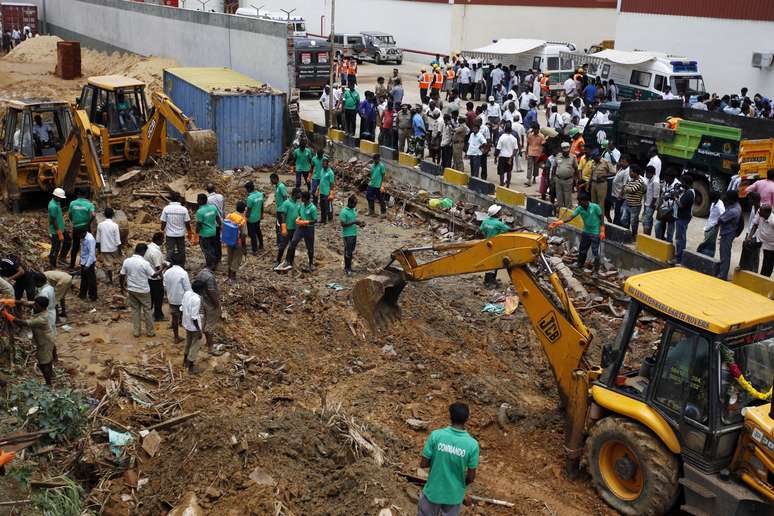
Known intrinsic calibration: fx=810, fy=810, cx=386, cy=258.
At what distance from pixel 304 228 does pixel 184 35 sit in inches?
703

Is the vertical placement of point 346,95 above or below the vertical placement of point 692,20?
below

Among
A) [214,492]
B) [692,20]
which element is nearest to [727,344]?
[214,492]

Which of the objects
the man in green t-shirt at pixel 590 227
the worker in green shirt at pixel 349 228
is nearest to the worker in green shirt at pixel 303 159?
the worker in green shirt at pixel 349 228

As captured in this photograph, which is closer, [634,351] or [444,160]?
[634,351]

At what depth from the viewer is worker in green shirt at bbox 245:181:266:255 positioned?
13.9 metres

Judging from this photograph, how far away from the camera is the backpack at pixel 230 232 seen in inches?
502

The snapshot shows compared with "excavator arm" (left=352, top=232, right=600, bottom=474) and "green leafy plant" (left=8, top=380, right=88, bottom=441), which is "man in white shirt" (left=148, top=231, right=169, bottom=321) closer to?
"green leafy plant" (left=8, top=380, right=88, bottom=441)

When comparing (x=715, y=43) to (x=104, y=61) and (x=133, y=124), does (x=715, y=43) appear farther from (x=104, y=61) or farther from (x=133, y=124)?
(x=104, y=61)

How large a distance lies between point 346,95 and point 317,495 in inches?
637

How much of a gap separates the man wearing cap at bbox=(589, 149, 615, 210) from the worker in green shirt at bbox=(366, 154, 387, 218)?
13.6ft

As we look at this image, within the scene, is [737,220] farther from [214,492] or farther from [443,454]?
[214,492]

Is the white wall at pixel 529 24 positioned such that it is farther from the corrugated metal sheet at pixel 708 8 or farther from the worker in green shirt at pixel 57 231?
the worker in green shirt at pixel 57 231

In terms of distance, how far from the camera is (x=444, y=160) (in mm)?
18969

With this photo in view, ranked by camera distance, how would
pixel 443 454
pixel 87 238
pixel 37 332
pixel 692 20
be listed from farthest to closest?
pixel 692 20, pixel 87 238, pixel 37 332, pixel 443 454
